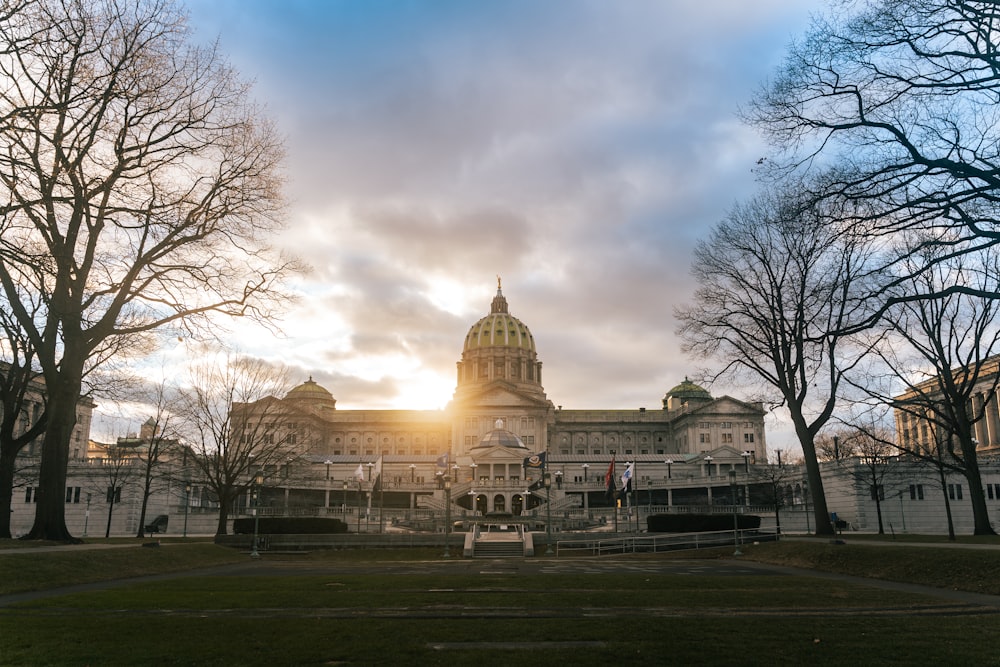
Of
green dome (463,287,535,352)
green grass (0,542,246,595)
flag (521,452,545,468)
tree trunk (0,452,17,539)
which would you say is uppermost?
green dome (463,287,535,352)

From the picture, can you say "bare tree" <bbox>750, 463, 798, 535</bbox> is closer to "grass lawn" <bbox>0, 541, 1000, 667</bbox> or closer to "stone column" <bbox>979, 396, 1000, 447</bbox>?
"stone column" <bbox>979, 396, 1000, 447</bbox>

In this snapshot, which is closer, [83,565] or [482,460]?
[83,565]

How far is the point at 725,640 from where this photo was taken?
11.0 m

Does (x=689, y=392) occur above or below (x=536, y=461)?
above

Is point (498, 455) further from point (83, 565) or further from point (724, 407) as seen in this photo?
point (83, 565)

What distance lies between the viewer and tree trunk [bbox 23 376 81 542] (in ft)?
86.9

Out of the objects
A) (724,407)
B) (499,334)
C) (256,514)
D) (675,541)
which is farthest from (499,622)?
(499,334)

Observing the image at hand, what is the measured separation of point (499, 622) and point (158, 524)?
2972 inches

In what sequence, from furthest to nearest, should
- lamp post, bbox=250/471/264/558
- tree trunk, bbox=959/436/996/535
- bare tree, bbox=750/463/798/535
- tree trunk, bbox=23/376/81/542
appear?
1. bare tree, bbox=750/463/798/535
2. lamp post, bbox=250/471/264/558
3. tree trunk, bbox=959/436/996/535
4. tree trunk, bbox=23/376/81/542

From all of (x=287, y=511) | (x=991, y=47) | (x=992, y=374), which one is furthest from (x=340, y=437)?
(x=991, y=47)

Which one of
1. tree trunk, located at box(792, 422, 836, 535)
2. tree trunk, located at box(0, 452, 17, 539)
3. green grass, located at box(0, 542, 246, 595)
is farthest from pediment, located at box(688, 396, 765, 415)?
tree trunk, located at box(0, 452, 17, 539)

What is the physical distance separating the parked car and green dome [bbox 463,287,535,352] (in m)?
81.9

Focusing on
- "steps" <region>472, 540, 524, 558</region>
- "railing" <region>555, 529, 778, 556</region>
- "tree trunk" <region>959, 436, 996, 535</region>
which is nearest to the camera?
"tree trunk" <region>959, 436, 996, 535</region>

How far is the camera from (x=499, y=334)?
152750 millimetres
